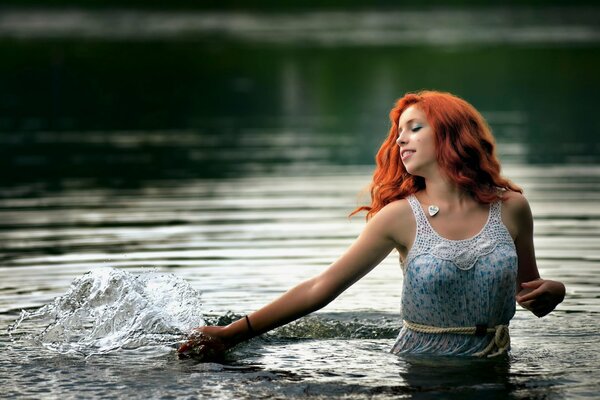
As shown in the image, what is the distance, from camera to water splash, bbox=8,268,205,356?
8.27 m

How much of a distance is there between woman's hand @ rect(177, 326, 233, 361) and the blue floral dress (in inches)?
37.3

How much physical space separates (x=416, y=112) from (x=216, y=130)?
16867 millimetres

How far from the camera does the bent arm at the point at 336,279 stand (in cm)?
718

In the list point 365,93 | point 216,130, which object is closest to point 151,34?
point 365,93

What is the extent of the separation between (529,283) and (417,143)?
883mm

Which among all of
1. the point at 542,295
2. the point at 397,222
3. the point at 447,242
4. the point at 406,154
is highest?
the point at 406,154

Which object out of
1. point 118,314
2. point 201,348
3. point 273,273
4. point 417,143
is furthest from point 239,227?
point 417,143

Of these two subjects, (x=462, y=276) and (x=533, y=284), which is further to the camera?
(x=533, y=284)

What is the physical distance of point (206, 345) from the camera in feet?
24.8

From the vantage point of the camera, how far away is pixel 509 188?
286 inches

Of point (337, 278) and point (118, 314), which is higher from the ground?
point (337, 278)

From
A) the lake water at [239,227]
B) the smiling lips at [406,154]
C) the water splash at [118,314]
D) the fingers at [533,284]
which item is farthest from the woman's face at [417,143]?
the water splash at [118,314]

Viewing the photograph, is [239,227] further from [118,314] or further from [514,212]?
[514,212]

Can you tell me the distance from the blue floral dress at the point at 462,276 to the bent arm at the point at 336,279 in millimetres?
162
